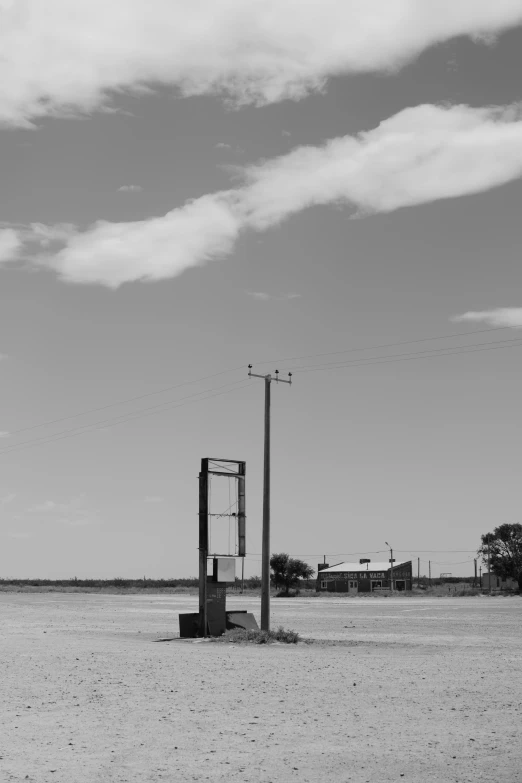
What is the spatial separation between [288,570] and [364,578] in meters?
35.3

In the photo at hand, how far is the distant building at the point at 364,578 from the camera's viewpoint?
134500 millimetres

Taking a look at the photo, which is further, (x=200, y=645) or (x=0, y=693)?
(x=200, y=645)

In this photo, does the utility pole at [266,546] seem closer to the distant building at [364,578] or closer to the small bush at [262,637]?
the small bush at [262,637]

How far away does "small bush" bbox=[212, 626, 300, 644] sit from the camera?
87.1 ft

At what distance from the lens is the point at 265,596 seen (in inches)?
1128

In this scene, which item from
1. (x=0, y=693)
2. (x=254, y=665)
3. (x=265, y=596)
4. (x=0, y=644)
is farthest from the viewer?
(x=265, y=596)

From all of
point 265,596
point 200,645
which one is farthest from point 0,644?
point 265,596

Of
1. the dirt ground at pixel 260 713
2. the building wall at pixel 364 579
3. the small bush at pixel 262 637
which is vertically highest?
the dirt ground at pixel 260 713

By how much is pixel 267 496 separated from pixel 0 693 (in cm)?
1496

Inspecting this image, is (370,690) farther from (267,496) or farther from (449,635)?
(449,635)

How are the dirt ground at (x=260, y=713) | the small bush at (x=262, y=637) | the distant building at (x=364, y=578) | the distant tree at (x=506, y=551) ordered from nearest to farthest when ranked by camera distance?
the dirt ground at (x=260, y=713) → the small bush at (x=262, y=637) → the distant tree at (x=506, y=551) → the distant building at (x=364, y=578)

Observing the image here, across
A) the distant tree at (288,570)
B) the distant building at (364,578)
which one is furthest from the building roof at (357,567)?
the distant tree at (288,570)

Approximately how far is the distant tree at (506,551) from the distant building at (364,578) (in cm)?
3893

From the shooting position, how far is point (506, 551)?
93.9 m
